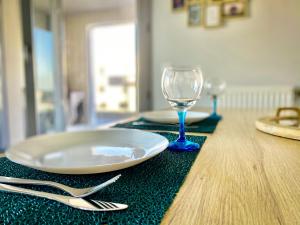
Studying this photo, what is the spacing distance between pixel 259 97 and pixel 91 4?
358 cm

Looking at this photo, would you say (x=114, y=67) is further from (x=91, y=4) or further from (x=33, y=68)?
(x=33, y=68)

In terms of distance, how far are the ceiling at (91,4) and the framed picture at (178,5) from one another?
6.50 ft

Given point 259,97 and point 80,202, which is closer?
point 80,202

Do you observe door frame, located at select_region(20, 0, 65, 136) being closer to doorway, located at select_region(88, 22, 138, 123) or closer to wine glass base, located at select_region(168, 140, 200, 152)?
doorway, located at select_region(88, 22, 138, 123)

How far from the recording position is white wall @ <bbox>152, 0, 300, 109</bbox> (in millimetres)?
2398

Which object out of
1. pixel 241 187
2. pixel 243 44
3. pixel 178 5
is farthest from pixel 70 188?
pixel 178 5

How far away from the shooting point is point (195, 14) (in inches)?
105

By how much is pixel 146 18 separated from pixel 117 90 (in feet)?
10.4

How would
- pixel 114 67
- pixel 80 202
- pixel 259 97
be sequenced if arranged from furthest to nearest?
pixel 114 67 < pixel 259 97 < pixel 80 202

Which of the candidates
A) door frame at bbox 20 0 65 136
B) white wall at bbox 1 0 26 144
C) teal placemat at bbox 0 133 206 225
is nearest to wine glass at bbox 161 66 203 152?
teal placemat at bbox 0 133 206 225

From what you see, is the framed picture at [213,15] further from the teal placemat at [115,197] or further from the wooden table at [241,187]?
the teal placemat at [115,197]

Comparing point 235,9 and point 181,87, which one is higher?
point 235,9

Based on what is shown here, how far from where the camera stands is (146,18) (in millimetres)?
2924

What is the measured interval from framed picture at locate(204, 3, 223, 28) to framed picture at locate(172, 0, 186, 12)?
0.27m
